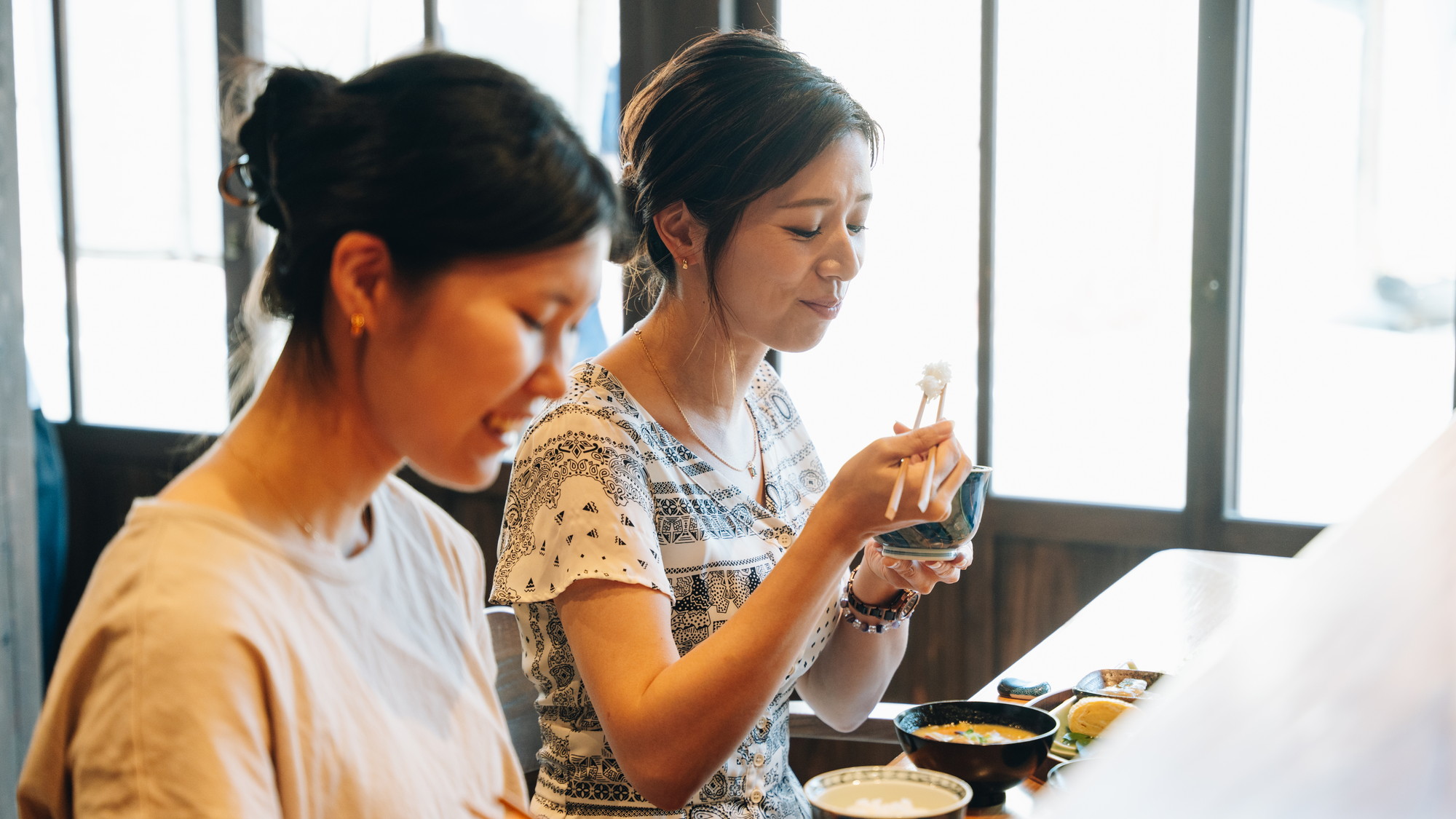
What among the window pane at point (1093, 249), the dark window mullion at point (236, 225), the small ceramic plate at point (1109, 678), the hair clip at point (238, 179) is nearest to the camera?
the hair clip at point (238, 179)

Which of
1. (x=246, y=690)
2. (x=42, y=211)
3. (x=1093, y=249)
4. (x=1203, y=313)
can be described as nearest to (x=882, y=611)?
(x=246, y=690)

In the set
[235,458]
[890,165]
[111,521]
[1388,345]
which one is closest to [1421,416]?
[1388,345]

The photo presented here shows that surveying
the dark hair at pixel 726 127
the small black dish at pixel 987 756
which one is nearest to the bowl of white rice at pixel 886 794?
the small black dish at pixel 987 756

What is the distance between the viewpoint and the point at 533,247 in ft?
2.89

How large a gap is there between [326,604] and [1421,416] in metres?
2.49

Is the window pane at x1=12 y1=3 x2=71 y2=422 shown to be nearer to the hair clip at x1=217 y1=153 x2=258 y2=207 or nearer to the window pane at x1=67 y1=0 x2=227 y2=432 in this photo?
the window pane at x1=67 y1=0 x2=227 y2=432

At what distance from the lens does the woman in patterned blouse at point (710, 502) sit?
1.25 metres

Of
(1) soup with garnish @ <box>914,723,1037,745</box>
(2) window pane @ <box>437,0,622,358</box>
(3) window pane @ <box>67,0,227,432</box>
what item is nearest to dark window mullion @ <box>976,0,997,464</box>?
(2) window pane @ <box>437,0,622,358</box>

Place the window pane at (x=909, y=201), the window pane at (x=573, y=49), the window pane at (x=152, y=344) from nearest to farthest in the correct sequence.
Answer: the window pane at (x=909, y=201)
the window pane at (x=573, y=49)
the window pane at (x=152, y=344)

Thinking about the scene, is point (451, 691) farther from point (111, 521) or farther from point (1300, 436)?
point (111, 521)

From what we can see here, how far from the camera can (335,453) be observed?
36.9 inches

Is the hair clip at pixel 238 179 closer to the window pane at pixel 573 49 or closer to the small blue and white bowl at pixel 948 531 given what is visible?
the small blue and white bowl at pixel 948 531

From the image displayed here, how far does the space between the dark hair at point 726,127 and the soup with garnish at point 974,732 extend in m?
0.63

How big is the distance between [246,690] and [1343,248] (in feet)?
8.41
